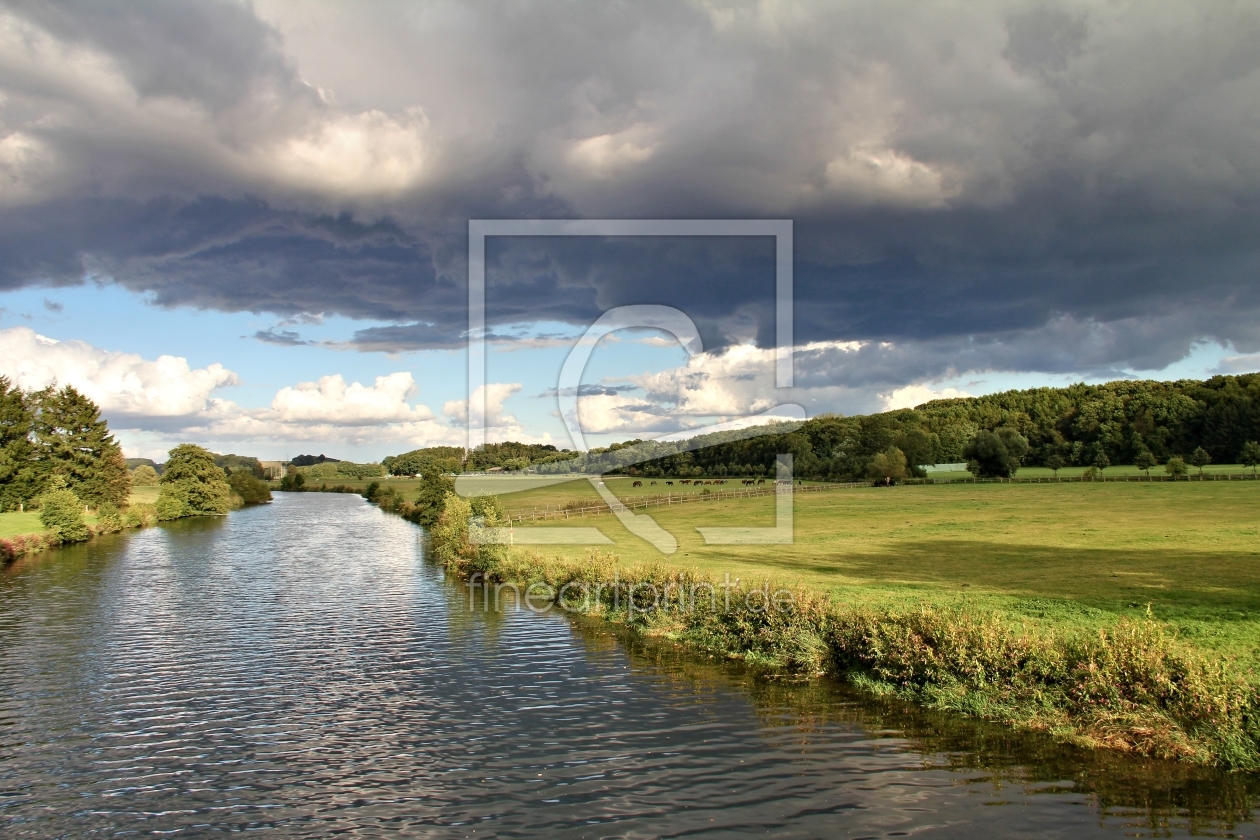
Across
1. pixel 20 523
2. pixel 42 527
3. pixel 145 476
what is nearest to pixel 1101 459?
pixel 42 527

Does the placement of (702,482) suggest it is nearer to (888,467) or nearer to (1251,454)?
(888,467)

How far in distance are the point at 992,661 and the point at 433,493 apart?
7736 centimetres

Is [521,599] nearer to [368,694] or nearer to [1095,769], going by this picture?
[368,694]

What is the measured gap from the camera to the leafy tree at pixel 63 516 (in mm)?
68713

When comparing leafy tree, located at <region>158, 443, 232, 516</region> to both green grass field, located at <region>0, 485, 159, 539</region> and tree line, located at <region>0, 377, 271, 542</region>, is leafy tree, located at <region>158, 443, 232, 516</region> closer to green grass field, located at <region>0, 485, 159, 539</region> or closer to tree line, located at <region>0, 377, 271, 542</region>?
tree line, located at <region>0, 377, 271, 542</region>

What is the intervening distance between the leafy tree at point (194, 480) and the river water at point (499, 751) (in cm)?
8370

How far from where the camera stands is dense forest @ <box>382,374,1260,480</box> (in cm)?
12344

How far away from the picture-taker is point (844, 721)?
812 inches

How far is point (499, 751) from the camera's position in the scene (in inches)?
760

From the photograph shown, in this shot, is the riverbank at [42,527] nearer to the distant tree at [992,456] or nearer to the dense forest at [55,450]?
the dense forest at [55,450]

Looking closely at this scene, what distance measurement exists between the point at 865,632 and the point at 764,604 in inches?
172

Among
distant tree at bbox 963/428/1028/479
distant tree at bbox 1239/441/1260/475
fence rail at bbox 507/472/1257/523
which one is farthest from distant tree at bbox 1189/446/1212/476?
Result: distant tree at bbox 963/428/1028/479

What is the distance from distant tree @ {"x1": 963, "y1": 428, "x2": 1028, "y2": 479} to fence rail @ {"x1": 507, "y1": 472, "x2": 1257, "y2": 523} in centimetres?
460

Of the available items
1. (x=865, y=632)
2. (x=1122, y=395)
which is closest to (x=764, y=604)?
(x=865, y=632)
